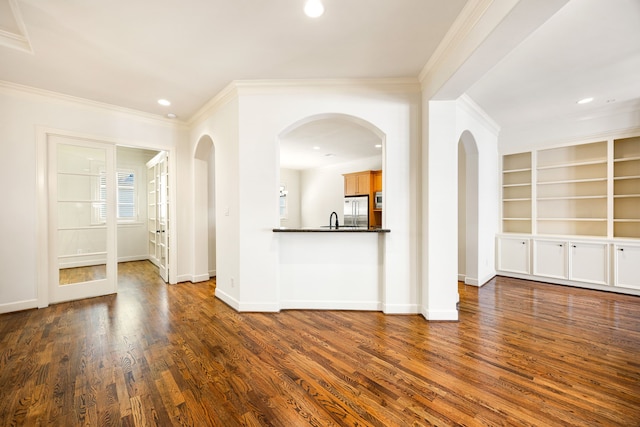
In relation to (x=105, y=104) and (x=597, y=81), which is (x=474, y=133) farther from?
(x=105, y=104)

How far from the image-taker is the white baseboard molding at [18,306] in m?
3.28

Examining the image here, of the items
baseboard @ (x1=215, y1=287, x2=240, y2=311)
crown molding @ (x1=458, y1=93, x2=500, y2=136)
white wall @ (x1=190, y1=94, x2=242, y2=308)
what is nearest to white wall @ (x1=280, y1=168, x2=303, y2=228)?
white wall @ (x1=190, y1=94, x2=242, y2=308)

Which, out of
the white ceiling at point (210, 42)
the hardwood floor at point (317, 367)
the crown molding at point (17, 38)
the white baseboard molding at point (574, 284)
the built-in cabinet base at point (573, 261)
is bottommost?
the hardwood floor at point (317, 367)

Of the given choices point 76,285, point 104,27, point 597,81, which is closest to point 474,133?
point 597,81

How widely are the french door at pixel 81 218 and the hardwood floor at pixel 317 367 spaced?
0.57 metres

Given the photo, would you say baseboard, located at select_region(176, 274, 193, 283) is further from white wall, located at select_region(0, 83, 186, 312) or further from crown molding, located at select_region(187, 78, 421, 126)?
crown molding, located at select_region(187, 78, 421, 126)

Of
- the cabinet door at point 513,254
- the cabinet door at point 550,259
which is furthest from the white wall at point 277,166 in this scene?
the cabinet door at point 550,259

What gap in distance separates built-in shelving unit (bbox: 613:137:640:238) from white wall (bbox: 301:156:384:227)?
449 centimetres

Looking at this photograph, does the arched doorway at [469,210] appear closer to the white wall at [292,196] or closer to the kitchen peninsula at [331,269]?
the kitchen peninsula at [331,269]

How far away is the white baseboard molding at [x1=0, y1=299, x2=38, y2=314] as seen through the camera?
328cm

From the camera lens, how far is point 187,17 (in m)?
2.16

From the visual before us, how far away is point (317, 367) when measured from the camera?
7.00 ft

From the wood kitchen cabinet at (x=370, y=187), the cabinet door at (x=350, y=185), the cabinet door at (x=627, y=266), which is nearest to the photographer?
the cabinet door at (x=627, y=266)

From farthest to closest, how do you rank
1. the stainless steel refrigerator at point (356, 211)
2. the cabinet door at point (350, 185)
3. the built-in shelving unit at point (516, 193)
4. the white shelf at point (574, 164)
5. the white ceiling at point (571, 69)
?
the cabinet door at point (350, 185) < the stainless steel refrigerator at point (356, 211) < the built-in shelving unit at point (516, 193) < the white shelf at point (574, 164) < the white ceiling at point (571, 69)
